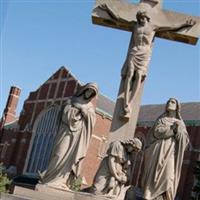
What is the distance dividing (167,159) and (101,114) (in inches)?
1722

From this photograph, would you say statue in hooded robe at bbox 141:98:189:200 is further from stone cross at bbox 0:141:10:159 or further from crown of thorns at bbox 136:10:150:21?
stone cross at bbox 0:141:10:159

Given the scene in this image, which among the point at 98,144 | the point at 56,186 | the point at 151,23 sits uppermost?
the point at 98,144

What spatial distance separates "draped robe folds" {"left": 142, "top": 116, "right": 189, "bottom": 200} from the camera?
7984 mm

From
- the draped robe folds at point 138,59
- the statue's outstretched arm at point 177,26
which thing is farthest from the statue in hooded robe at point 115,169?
the statue's outstretched arm at point 177,26

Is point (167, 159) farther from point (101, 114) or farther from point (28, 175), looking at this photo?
point (28, 175)

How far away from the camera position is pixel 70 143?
8.07 meters

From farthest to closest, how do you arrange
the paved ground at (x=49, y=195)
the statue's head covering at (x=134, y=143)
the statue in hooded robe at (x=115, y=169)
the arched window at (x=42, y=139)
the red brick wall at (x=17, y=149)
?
the red brick wall at (x=17, y=149) → the arched window at (x=42, y=139) → the statue's head covering at (x=134, y=143) → the statue in hooded robe at (x=115, y=169) → the paved ground at (x=49, y=195)

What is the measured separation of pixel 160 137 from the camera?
8.23 m

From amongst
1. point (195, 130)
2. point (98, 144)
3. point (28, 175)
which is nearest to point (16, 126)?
point (28, 175)

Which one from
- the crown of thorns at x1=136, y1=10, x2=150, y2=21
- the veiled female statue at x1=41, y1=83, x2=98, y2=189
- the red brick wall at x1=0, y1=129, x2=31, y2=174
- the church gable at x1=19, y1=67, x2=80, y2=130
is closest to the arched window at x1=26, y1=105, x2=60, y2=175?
the church gable at x1=19, y1=67, x2=80, y2=130

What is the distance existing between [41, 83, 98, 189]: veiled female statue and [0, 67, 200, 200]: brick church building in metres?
41.5

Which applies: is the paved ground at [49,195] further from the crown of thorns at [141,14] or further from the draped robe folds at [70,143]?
the crown of thorns at [141,14]

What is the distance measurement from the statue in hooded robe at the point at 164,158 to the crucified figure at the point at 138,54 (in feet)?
2.29

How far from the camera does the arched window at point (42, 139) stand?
176 ft
